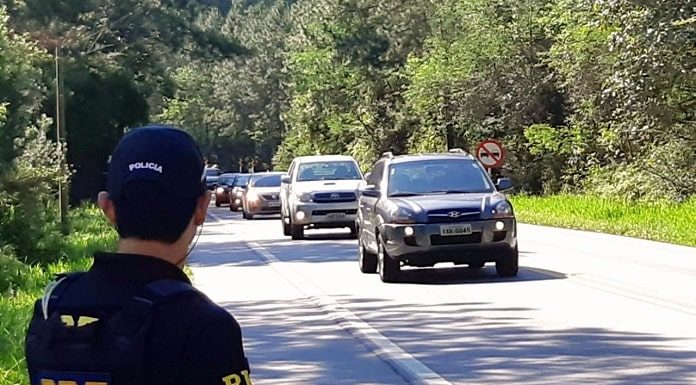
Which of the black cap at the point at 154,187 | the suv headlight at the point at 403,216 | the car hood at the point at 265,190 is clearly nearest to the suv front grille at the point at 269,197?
the car hood at the point at 265,190

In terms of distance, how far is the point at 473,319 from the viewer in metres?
13.6

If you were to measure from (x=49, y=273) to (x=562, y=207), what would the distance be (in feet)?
68.3

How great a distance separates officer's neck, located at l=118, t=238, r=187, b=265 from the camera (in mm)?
2998

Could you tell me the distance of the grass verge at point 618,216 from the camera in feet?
90.1

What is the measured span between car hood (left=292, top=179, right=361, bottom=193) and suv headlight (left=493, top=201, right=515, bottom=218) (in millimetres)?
12274

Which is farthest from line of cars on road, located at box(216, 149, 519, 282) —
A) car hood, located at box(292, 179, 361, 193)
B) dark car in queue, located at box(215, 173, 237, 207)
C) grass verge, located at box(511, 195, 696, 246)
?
dark car in queue, located at box(215, 173, 237, 207)

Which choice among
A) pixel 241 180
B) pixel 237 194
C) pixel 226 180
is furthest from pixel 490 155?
pixel 226 180

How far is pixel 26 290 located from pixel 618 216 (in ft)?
61.5

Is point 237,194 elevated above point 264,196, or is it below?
below

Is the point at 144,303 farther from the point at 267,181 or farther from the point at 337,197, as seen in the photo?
the point at 267,181

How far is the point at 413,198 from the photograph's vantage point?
18109 mm

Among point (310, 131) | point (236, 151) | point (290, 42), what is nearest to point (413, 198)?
point (310, 131)

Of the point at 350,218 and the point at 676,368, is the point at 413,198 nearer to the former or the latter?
the point at 676,368

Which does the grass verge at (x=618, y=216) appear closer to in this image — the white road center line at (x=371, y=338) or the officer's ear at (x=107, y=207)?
the white road center line at (x=371, y=338)
